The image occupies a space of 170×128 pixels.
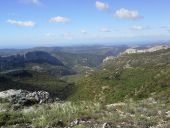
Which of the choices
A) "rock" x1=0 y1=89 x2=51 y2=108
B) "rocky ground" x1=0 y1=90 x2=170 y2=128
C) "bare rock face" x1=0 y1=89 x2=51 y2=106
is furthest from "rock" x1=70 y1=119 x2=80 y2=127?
"bare rock face" x1=0 y1=89 x2=51 y2=106

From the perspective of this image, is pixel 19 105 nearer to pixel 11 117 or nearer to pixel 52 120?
pixel 11 117

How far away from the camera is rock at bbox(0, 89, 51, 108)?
75.3 ft

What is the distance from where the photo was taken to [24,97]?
931 inches

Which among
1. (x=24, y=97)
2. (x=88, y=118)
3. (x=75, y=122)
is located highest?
(x=75, y=122)

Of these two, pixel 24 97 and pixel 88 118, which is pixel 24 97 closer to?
pixel 24 97

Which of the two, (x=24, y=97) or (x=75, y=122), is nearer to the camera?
(x=75, y=122)

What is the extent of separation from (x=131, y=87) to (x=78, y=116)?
14732 cm

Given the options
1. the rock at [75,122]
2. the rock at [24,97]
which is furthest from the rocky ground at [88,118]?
the rock at [24,97]

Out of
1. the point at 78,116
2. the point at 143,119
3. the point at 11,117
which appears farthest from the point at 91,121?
the point at 11,117

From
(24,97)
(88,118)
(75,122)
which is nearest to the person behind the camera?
(75,122)

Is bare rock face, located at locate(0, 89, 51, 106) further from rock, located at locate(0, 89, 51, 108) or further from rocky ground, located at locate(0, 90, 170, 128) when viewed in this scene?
rocky ground, located at locate(0, 90, 170, 128)

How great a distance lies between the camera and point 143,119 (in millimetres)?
16156

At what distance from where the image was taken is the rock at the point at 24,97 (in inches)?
903

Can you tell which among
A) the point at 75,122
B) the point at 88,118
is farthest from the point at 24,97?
the point at 75,122
